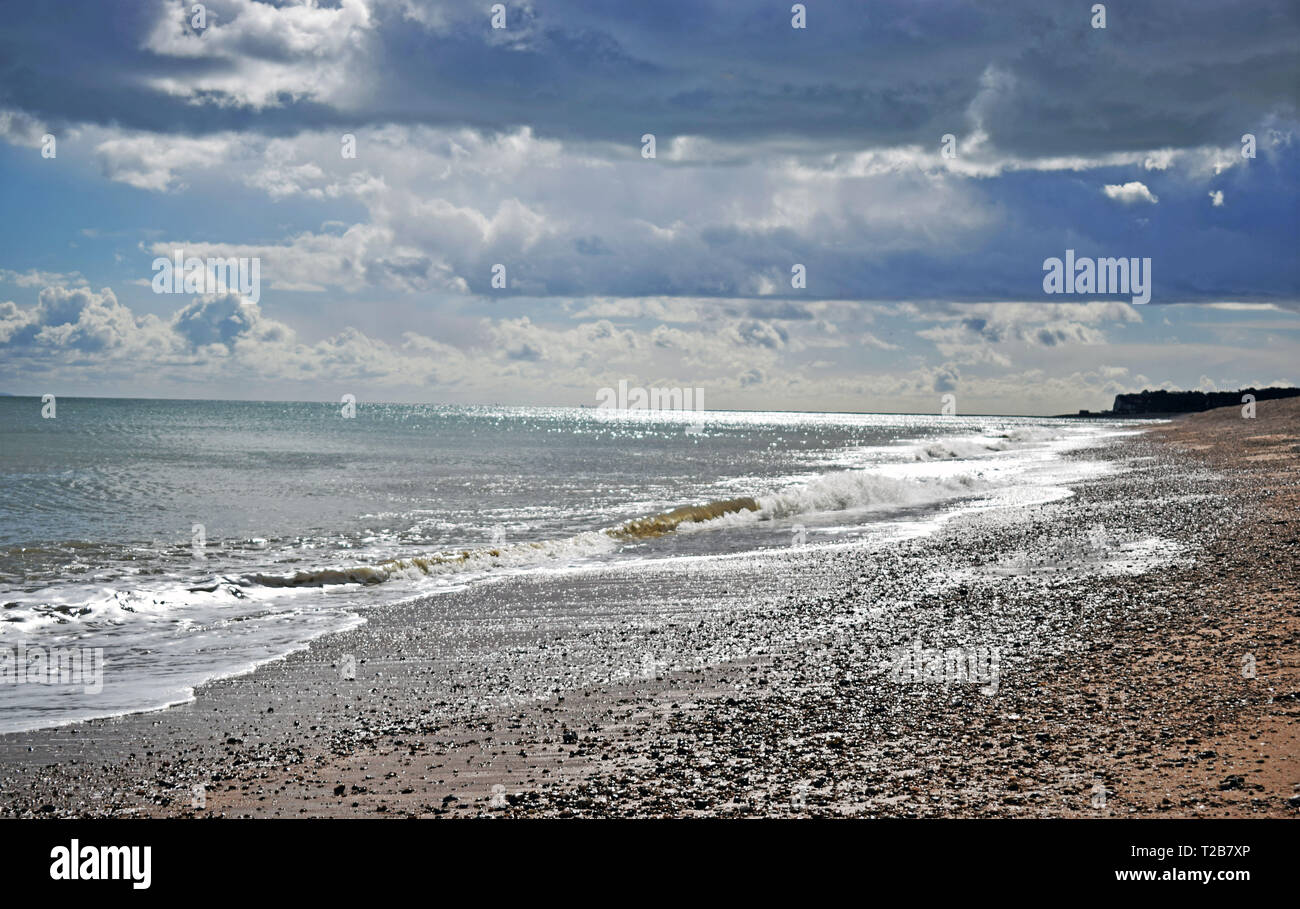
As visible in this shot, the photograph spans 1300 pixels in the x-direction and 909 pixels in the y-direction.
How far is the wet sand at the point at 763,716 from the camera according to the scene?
7273mm

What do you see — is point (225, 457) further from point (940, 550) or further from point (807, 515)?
point (940, 550)

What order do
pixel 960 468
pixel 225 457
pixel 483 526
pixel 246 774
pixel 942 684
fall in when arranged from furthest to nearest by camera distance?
pixel 225 457 → pixel 960 468 → pixel 483 526 → pixel 942 684 → pixel 246 774

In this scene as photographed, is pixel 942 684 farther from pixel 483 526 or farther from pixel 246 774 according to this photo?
pixel 483 526

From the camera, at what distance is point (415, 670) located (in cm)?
1221

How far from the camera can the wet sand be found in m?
7.27

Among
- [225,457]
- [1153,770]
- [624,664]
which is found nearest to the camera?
[1153,770]

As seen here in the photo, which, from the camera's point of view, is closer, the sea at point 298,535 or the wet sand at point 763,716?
the wet sand at point 763,716

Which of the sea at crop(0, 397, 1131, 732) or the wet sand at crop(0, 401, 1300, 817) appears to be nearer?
the wet sand at crop(0, 401, 1300, 817)

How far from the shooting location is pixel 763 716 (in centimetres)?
934
